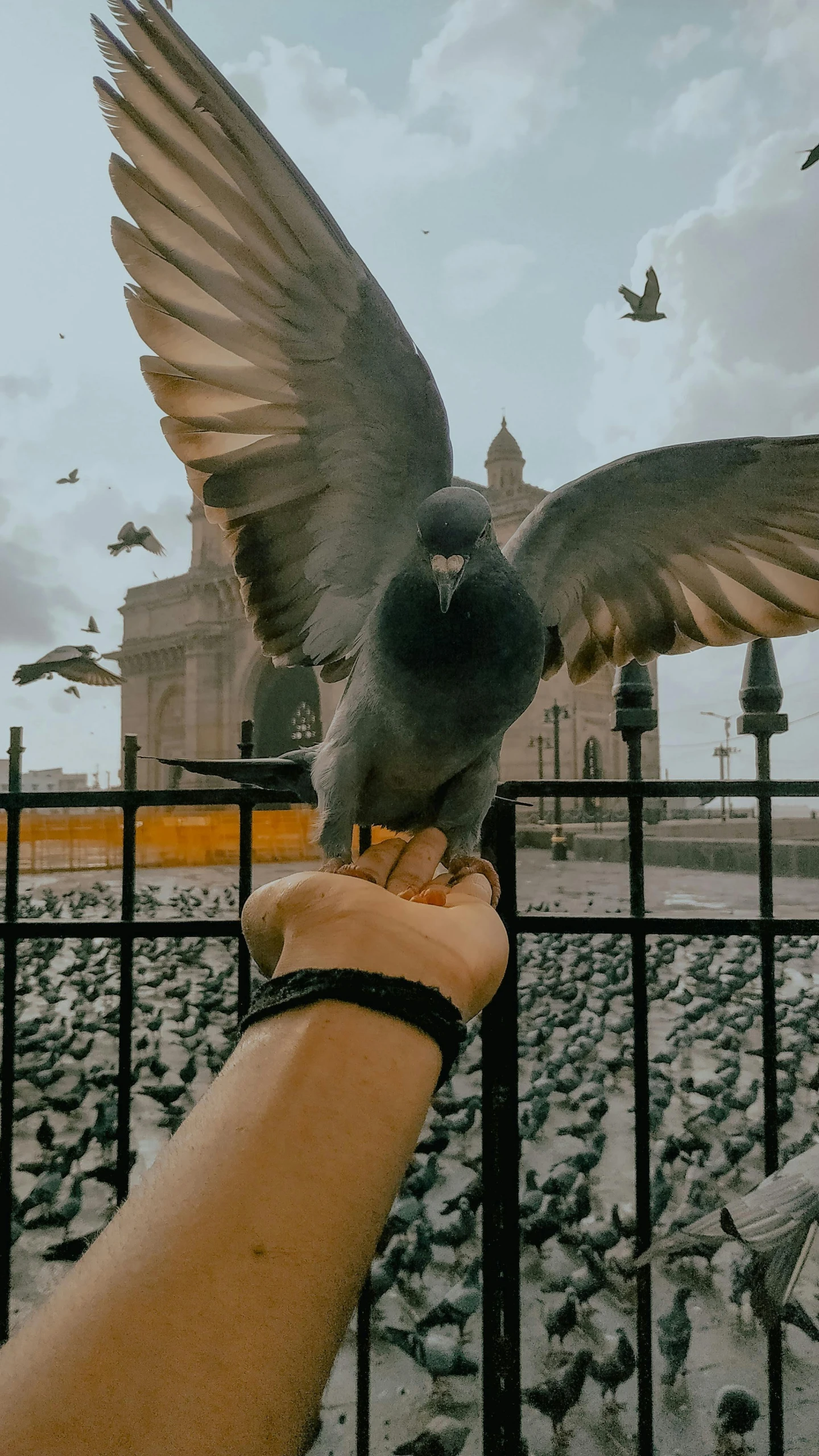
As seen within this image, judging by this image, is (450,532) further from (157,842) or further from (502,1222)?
(157,842)

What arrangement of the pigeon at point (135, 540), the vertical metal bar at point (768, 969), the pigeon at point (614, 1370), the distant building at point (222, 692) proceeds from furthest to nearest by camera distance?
1. the distant building at point (222, 692)
2. the pigeon at point (135, 540)
3. the pigeon at point (614, 1370)
4. the vertical metal bar at point (768, 969)

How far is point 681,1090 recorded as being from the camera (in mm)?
4855

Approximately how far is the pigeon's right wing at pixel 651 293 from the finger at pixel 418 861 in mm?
4172

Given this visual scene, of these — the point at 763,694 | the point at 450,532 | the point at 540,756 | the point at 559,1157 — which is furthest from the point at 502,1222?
the point at 540,756

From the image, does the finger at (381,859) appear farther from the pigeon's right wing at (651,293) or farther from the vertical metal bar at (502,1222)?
the pigeon's right wing at (651,293)

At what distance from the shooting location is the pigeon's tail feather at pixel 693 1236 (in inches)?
70.5

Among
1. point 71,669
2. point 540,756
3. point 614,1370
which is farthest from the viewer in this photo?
point 540,756

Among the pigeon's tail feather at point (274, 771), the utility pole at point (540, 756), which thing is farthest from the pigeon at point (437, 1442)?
the utility pole at point (540, 756)

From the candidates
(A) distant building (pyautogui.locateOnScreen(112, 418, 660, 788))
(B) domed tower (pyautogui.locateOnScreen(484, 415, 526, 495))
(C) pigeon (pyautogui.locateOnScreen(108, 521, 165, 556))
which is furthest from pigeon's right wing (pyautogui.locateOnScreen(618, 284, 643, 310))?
(B) domed tower (pyautogui.locateOnScreen(484, 415, 526, 495))

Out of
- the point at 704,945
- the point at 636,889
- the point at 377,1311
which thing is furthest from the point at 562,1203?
the point at 704,945

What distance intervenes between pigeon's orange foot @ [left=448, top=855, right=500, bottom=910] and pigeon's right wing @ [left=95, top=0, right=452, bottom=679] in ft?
2.34

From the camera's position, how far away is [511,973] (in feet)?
7.23

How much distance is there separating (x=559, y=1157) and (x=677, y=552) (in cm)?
347

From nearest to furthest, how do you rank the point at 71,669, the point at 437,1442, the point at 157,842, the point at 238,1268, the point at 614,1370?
1. the point at 238,1268
2. the point at 437,1442
3. the point at 614,1370
4. the point at 71,669
5. the point at 157,842
